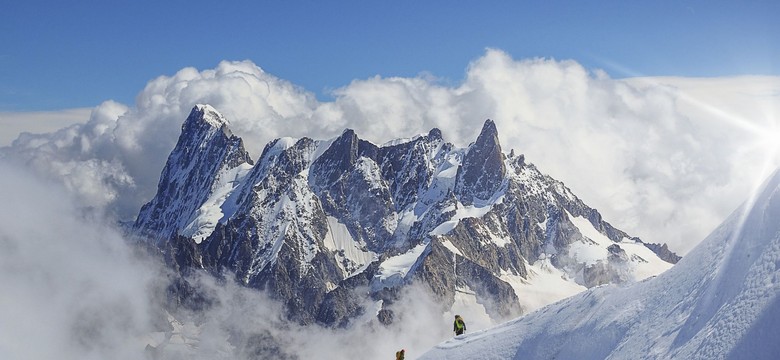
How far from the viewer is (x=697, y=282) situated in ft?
149

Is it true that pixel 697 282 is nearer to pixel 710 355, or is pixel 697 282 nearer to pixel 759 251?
pixel 759 251

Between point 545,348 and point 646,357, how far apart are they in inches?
501

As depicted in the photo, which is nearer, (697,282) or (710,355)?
(710,355)

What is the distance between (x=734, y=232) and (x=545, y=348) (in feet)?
48.7

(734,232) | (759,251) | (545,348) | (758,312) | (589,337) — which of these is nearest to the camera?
(758,312)

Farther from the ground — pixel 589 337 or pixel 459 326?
pixel 459 326

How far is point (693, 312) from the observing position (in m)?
42.6

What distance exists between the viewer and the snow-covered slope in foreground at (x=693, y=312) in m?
37.2

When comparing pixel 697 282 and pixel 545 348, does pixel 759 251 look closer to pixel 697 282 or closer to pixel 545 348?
pixel 697 282

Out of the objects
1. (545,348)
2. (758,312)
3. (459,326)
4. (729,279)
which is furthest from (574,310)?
(758,312)

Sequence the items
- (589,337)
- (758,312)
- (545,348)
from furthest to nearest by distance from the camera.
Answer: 1. (545,348)
2. (589,337)
3. (758,312)

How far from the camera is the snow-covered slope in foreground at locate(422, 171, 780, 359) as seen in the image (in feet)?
122

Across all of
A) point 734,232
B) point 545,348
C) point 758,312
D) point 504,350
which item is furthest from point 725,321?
point 504,350

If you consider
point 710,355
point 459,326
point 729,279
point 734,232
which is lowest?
point 710,355
